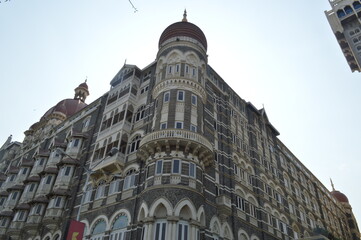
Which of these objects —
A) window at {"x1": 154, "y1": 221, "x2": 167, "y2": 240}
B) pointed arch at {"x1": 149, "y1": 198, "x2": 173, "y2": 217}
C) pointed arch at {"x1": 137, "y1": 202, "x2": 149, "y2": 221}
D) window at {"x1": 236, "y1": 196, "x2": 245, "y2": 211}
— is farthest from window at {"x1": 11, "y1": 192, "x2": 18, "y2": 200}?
window at {"x1": 236, "y1": 196, "x2": 245, "y2": 211}

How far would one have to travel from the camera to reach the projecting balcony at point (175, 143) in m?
26.8

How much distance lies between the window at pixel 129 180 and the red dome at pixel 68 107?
3347cm

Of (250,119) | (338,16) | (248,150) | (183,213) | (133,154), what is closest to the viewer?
(183,213)

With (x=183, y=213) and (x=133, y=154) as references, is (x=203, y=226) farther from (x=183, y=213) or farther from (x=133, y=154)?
(x=133, y=154)

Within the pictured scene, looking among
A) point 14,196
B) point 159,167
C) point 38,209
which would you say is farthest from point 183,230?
point 14,196

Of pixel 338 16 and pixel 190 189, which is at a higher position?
pixel 338 16

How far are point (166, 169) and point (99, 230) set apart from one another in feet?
30.6

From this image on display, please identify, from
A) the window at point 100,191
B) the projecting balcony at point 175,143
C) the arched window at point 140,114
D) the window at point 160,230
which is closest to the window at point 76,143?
the window at point 100,191

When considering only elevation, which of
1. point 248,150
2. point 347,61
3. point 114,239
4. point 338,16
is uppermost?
point 338,16

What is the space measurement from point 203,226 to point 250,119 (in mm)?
23520

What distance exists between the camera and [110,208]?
1129 inches

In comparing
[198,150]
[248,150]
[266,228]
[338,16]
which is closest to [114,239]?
[198,150]

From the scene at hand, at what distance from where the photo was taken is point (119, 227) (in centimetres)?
2667

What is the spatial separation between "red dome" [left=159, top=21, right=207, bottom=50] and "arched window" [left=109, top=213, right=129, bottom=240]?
21.4 meters
